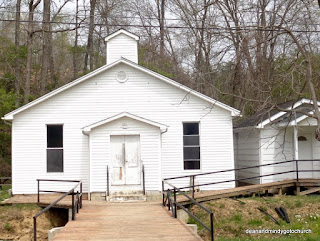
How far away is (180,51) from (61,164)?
20376 millimetres

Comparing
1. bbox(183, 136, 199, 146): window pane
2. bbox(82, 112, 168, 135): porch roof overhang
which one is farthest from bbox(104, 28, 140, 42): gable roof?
bbox(183, 136, 199, 146): window pane

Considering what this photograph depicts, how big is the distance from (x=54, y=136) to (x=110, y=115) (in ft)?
8.50

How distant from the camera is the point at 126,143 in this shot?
19516 millimetres

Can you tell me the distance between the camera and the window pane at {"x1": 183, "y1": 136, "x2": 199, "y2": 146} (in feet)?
68.4

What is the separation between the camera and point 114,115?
19.6 metres

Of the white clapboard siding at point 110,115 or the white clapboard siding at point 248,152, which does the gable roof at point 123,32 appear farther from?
the white clapboard siding at point 248,152

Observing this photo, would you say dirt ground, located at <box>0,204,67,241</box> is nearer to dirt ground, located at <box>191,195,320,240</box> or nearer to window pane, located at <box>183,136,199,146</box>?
dirt ground, located at <box>191,195,320,240</box>

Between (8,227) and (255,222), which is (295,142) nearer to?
(255,222)

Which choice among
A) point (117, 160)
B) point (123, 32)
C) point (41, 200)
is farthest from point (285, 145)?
point (41, 200)

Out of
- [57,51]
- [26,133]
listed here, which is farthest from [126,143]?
[57,51]

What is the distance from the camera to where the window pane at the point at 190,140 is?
20859 mm

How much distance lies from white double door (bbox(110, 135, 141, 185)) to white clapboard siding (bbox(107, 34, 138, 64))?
447 centimetres

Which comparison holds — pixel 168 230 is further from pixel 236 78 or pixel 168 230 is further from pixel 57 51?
pixel 57 51

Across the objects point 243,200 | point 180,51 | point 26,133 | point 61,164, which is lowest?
point 243,200
